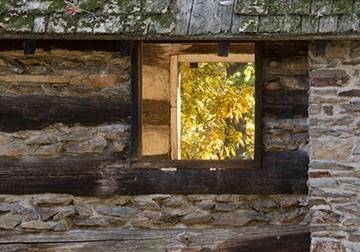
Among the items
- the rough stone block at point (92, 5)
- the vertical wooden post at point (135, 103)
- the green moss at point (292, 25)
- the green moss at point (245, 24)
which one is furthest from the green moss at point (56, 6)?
the green moss at point (292, 25)

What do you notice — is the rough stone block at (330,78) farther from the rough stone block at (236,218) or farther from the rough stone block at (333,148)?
the rough stone block at (236,218)

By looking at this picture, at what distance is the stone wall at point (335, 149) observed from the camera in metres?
4.49

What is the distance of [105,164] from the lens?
4.88 metres

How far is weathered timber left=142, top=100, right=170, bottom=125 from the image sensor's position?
22.7 ft

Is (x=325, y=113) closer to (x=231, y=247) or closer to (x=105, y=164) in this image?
(x=231, y=247)

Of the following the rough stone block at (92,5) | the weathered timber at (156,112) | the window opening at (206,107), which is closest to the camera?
the rough stone block at (92,5)

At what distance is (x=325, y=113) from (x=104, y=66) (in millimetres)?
1862

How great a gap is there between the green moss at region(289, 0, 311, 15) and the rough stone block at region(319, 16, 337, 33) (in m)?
0.15

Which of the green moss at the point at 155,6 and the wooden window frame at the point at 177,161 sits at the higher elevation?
the green moss at the point at 155,6

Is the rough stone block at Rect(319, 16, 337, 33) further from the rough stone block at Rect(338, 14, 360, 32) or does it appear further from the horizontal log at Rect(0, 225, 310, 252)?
the horizontal log at Rect(0, 225, 310, 252)

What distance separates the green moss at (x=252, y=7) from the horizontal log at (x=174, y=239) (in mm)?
1754

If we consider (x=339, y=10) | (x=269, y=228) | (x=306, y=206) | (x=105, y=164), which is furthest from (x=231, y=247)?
(x=339, y=10)

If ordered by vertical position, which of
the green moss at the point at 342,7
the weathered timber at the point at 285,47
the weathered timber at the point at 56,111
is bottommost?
the weathered timber at the point at 56,111

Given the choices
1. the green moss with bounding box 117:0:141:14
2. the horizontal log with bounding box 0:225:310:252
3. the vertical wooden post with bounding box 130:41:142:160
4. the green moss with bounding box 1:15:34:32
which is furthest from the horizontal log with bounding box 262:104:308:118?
the green moss with bounding box 1:15:34:32
